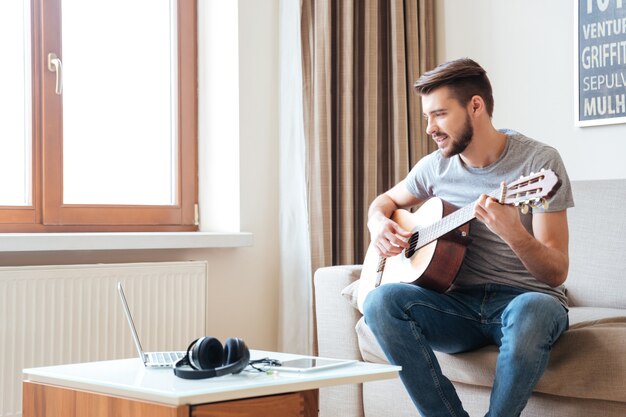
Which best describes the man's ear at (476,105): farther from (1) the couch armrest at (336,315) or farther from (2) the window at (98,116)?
(2) the window at (98,116)

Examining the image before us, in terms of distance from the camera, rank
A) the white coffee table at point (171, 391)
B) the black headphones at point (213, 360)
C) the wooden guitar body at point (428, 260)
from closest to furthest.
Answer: the white coffee table at point (171, 391), the black headphones at point (213, 360), the wooden guitar body at point (428, 260)

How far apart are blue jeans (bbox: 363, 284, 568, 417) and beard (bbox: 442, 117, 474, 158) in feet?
1.19

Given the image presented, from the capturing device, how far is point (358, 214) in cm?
351

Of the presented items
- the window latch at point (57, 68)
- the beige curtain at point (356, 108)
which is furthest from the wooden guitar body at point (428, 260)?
the window latch at point (57, 68)

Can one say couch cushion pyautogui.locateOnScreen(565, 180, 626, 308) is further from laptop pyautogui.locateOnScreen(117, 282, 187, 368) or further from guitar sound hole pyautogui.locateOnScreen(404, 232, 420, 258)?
laptop pyautogui.locateOnScreen(117, 282, 187, 368)

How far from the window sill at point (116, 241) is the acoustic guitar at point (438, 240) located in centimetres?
75

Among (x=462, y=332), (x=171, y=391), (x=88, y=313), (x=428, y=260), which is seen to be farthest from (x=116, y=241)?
(x=171, y=391)

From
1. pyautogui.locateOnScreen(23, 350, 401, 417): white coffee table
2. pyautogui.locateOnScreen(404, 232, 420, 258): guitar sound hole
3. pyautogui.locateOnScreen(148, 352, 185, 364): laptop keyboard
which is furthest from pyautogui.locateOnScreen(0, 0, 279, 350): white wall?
pyautogui.locateOnScreen(23, 350, 401, 417): white coffee table

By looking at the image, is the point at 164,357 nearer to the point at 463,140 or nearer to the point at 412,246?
the point at 412,246

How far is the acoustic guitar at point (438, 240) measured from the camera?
1969mm

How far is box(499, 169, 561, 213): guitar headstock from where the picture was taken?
1920 mm

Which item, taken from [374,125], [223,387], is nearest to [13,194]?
[374,125]

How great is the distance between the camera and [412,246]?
95.6 inches

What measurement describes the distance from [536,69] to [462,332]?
63.0 inches
